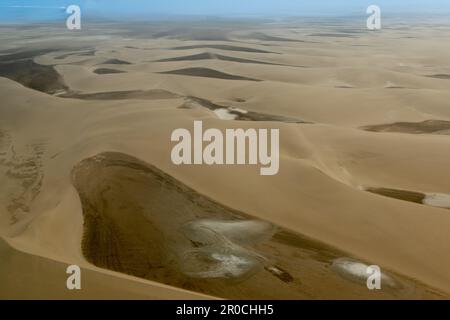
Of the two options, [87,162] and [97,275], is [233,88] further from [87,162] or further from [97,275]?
[97,275]

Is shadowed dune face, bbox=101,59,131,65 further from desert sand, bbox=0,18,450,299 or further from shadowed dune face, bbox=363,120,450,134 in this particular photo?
shadowed dune face, bbox=363,120,450,134

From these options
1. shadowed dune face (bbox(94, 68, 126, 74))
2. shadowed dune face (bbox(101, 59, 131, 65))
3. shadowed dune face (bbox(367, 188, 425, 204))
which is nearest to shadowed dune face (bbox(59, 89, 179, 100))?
shadowed dune face (bbox(94, 68, 126, 74))

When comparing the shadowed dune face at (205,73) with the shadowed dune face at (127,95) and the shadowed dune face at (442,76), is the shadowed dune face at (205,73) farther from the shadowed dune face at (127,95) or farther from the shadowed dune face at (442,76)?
the shadowed dune face at (442,76)

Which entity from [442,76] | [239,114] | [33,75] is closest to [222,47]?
[33,75]

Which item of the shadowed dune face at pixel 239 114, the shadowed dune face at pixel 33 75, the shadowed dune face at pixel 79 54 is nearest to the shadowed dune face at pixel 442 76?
the shadowed dune face at pixel 239 114
